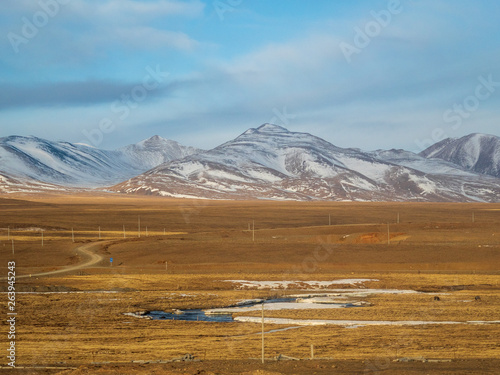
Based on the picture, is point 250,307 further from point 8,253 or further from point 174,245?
point 8,253

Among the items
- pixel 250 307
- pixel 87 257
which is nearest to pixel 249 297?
pixel 250 307

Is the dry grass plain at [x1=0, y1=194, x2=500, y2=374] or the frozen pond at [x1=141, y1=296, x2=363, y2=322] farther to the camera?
the frozen pond at [x1=141, y1=296, x2=363, y2=322]

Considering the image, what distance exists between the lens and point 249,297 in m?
38.7

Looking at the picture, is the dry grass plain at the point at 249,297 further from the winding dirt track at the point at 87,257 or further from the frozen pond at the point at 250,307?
the frozen pond at the point at 250,307

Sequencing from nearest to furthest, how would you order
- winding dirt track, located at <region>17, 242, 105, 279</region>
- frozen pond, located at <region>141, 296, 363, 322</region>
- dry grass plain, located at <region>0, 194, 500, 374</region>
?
1. dry grass plain, located at <region>0, 194, 500, 374</region>
2. frozen pond, located at <region>141, 296, 363, 322</region>
3. winding dirt track, located at <region>17, 242, 105, 279</region>

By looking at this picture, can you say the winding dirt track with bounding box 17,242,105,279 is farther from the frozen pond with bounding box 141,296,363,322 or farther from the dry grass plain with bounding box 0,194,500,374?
the frozen pond with bounding box 141,296,363,322

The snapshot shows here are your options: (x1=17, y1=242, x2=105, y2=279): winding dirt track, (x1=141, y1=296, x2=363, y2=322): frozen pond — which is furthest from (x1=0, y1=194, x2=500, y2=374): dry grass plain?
(x1=141, y1=296, x2=363, y2=322): frozen pond

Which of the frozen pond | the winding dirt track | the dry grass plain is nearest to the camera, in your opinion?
the dry grass plain

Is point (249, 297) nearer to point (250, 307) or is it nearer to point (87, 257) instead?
point (250, 307)

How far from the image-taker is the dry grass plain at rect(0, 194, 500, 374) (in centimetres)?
2022

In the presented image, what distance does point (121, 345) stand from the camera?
2327cm

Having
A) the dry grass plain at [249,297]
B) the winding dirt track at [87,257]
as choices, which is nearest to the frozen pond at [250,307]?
the dry grass plain at [249,297]

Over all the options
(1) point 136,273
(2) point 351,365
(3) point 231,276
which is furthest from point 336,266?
(2) point 351,365

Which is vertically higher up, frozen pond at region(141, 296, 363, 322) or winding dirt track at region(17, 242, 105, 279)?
winding dirt track at region(17, 242, 105, 279)
